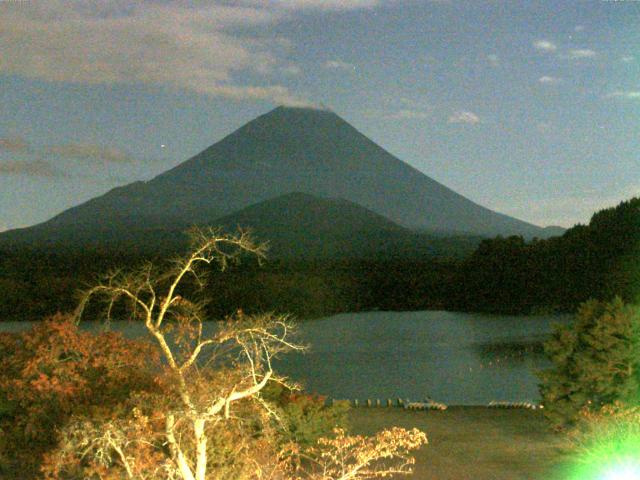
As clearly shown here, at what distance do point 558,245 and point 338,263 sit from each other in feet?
36.3

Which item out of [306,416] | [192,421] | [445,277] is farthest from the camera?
[445,277]

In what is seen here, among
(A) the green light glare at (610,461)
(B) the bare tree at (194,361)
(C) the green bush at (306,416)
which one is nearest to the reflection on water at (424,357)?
(C) the green bush at (306,416)

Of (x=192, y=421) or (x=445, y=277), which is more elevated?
(x=192, y=421)

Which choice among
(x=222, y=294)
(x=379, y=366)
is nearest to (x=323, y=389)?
(x=379, y=366)

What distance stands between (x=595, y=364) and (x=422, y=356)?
1619cm

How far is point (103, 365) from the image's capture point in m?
7.25

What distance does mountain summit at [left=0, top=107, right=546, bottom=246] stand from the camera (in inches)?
2323

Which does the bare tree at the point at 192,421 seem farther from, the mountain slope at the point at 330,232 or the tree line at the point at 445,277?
the mountain slope at the point at 330,232

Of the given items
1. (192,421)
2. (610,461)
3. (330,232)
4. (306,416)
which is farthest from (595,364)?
(330,232)

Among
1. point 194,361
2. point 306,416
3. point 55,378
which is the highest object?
point 194,361

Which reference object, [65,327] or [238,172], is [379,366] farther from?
[238,172]

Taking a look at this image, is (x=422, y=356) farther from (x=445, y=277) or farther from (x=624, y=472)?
(x=624, y=472)

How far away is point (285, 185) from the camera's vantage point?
6694 cm

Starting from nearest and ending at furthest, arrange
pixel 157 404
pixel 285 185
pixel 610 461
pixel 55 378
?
1. pixel 157 404
2. pixel 55 378
3. pixel 610 461
4. pixel 285 185
